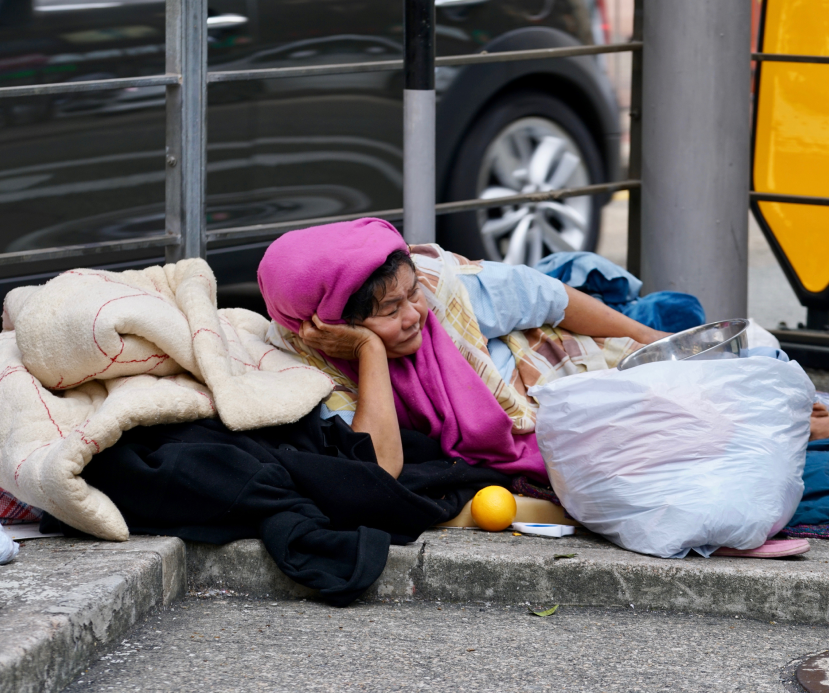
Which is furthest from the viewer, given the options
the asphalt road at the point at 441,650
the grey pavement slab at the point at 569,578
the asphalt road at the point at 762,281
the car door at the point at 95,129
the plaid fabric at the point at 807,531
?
the asphalt road at the point at 762,281

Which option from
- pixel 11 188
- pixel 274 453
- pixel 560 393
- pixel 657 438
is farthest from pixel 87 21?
pixel 657 438

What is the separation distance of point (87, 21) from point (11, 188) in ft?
1.93

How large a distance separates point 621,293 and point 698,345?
715 millimetres

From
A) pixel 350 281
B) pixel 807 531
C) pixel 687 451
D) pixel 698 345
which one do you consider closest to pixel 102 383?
pixel 350 281

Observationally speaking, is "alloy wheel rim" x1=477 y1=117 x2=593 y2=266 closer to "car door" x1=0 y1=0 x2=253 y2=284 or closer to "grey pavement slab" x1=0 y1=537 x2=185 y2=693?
"car door" x1=0 y1=0 x2=253 y2=284

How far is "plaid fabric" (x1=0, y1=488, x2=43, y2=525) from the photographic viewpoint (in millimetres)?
2750

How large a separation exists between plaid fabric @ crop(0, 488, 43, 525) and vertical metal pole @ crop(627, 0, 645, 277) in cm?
262

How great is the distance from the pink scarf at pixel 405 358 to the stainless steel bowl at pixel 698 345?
381 mm

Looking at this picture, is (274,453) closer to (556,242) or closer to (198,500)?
(198,500)

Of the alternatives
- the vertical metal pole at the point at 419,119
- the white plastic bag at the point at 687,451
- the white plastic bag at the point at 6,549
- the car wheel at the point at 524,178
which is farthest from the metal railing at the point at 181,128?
the car wheel at the point at 524,178

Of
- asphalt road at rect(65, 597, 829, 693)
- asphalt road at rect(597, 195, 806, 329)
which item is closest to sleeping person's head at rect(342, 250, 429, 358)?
asphalt road at rect(65, 597, 829, 693)

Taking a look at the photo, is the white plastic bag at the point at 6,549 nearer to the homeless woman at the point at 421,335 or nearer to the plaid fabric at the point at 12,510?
the plaid fabric at the point at 12,510

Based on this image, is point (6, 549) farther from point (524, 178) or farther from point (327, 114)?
point (524, 178)

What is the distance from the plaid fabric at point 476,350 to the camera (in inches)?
122
